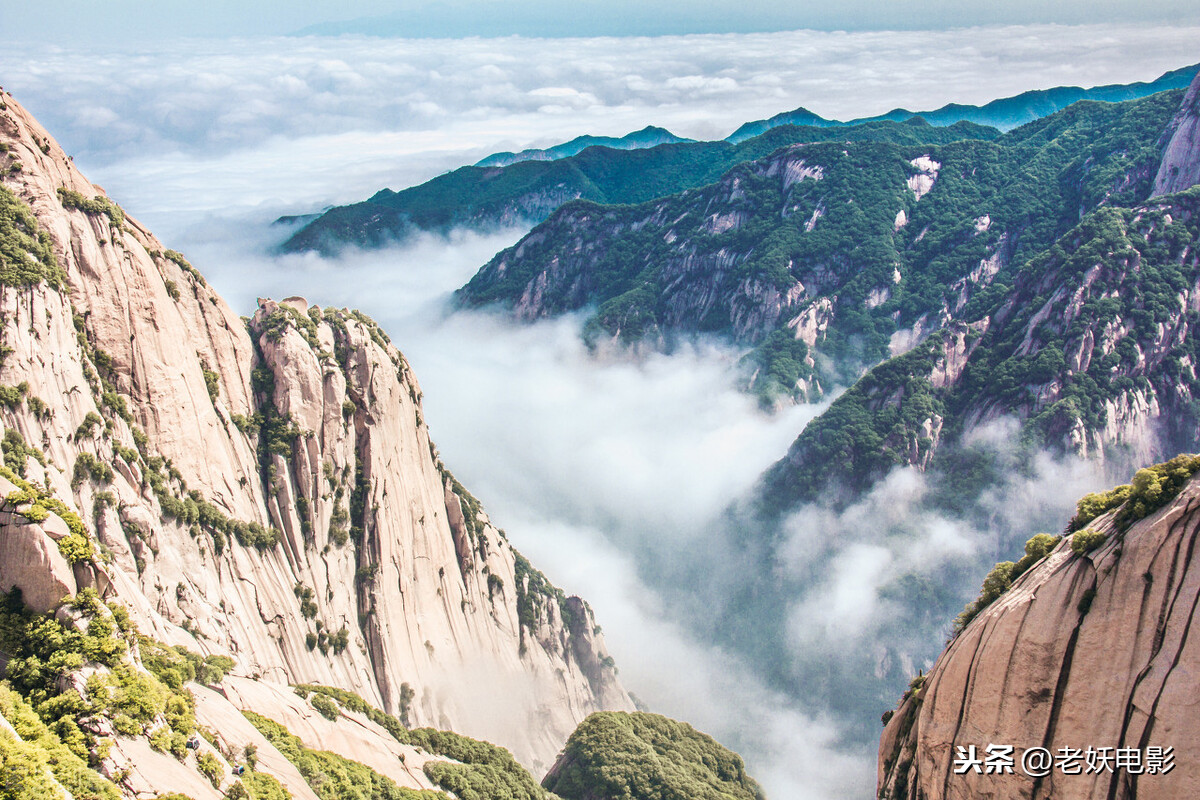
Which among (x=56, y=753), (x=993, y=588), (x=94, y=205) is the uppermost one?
(x=94, y=205)

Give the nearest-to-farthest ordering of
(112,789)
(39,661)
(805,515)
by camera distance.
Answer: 1. (112,789)
2. (39,661)
3. (805,515)

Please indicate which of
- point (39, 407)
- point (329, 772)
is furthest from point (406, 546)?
point (39, 407)

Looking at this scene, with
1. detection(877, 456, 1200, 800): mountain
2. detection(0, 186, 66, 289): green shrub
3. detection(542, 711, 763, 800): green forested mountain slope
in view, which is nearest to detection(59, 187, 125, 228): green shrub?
detection(0, 186, 66, 289): green shrub

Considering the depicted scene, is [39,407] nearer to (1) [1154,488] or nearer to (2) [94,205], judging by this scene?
(2) [94,205]

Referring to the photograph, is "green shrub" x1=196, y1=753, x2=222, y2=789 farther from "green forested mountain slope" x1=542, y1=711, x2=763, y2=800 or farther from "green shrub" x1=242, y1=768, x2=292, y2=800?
"green forested mountain slope" x1=542, y1=711, x2=763, y2=800

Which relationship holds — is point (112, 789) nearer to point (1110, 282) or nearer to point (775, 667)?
point (775, 667)

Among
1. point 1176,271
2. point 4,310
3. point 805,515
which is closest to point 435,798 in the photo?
point 4,310

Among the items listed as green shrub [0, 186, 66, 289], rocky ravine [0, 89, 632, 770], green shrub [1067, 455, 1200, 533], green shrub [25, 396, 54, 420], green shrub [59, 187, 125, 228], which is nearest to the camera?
green shrub [1067, 455, 1200, 533]
